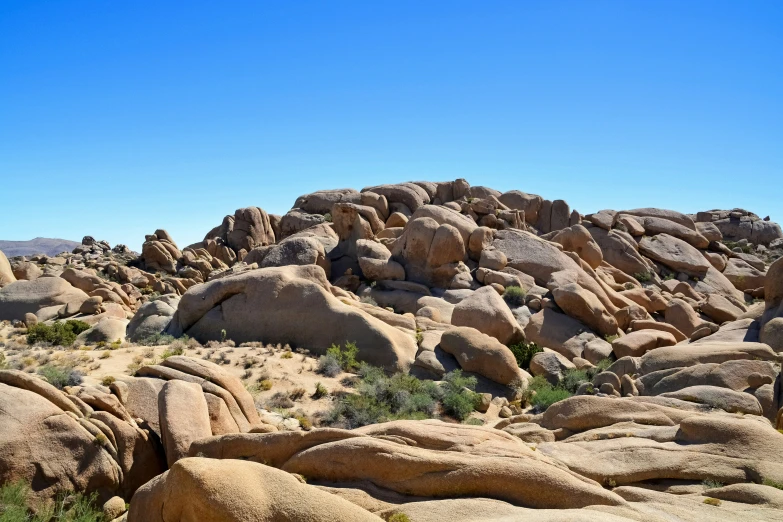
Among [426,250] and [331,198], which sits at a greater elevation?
[331,198]

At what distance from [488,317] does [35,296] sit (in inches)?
842

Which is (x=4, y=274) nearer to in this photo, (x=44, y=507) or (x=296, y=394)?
(x=296, y=394)

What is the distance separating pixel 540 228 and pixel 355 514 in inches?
1719

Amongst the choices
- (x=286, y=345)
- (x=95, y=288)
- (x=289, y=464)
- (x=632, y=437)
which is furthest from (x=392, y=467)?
(x=95, y=288)

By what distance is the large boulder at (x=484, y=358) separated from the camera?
19641mm

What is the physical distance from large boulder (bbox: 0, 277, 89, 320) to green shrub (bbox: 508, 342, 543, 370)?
802 inches

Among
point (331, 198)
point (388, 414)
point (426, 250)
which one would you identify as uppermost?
point (331, 198)

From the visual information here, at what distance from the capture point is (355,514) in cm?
687

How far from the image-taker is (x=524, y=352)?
75.2ft

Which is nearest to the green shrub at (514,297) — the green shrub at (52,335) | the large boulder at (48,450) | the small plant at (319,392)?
the small plant at (319,392)

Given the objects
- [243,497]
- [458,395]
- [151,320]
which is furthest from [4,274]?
[243,497]

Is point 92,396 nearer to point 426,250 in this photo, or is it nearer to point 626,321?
point 426,250

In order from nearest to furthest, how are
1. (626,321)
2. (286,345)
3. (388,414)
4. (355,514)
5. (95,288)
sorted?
(355,514) < (388,414) < (286,345) < (626,321) < (95,288)

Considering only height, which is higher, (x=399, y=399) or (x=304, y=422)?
(x=399, y=399)
